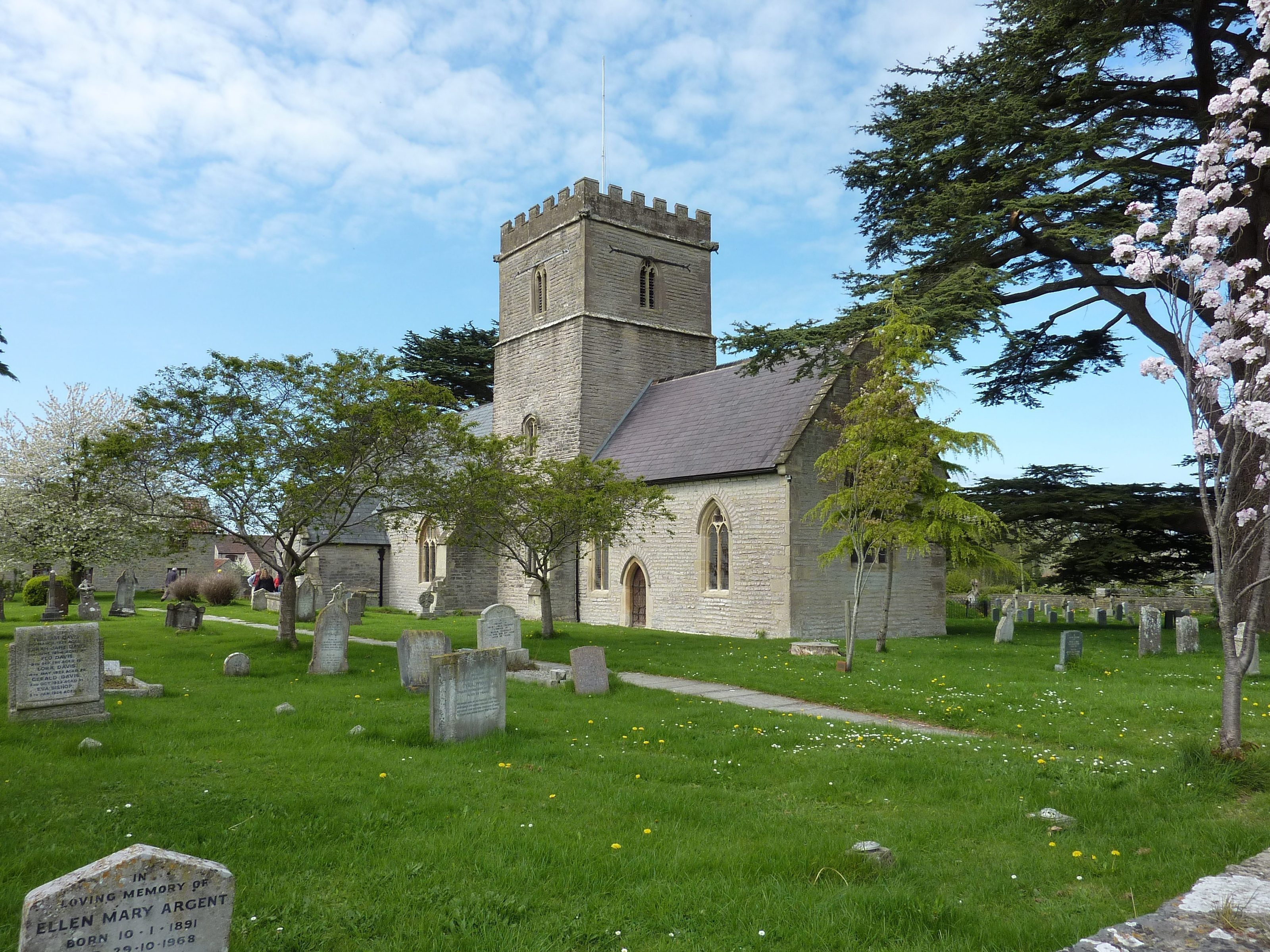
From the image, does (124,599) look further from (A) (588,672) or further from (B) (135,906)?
Answer: (B) (135,906)

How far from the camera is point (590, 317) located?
29.2 m

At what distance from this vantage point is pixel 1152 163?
59.4ft

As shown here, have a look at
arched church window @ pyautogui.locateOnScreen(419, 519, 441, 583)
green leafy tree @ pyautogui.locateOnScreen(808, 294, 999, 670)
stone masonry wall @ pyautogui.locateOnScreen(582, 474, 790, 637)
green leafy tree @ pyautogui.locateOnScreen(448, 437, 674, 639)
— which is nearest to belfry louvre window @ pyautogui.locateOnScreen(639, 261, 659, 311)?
stone masonry wall @ pyautogui.locateOnScreen(582, 474, 790, 637)

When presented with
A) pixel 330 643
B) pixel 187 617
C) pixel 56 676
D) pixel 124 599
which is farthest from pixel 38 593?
pixel 56 676

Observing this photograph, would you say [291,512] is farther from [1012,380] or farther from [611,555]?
[1012,380]

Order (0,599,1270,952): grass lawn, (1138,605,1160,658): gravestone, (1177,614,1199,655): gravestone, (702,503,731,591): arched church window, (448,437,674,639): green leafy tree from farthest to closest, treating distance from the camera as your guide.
A: (702,503,731,591): arched church window, (448,437,674,639): green leafy tree, (1177,614,1199,655): gravestone, (1138,605,1160,658): gravestone, (0,599,1270,952): grass lawn

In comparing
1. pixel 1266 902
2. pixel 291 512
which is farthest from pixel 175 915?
pixel 291 512

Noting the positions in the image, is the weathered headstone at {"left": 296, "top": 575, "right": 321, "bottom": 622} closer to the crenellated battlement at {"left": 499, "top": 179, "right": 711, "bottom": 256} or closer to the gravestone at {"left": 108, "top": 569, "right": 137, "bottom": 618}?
the gravestone at {"left": 108, "top": 569, "right": 137, "bottom": 618}

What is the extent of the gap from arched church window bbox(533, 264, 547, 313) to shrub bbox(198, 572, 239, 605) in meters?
16.0

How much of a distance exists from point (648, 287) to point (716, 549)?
11.7 meters

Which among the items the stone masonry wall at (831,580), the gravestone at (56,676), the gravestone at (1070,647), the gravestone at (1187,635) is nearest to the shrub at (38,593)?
the gravestone at (56,676)

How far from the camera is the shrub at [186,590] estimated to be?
109 ft

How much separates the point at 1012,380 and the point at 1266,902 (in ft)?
70.1

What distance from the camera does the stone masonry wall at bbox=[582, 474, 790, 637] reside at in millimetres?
21328
